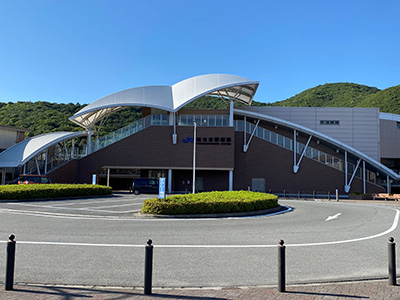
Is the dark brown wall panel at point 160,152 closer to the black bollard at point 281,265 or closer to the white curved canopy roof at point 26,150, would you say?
the white curved canopy roof at point 26,150

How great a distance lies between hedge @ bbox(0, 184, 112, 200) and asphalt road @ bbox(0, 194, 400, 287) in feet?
25.1

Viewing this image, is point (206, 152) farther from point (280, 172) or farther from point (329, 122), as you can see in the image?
point (329, 122)

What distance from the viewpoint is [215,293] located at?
199 inches

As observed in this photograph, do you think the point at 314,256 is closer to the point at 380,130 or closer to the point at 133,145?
the point at 133,145

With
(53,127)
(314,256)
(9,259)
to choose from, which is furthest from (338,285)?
(53,127)

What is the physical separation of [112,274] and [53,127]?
2755 inches

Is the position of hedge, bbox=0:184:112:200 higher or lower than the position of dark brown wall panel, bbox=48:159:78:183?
lower

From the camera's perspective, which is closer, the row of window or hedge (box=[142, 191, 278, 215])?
hedge (box=[142, 191, 278, 215])

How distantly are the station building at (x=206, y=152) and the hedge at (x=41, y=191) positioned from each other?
11.2 m

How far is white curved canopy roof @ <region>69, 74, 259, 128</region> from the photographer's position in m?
35.4

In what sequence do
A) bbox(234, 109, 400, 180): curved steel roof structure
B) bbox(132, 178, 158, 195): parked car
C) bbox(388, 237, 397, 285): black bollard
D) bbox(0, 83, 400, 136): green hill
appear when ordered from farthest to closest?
1. bbox(0, 83, 400, 136): green hill
2. bbox(234, 109, 400, 180): curved steel roof structure
3. bbox(132, 178, 158, 195): parked car
4. bbox(388, 237, 397, 285): black bollard

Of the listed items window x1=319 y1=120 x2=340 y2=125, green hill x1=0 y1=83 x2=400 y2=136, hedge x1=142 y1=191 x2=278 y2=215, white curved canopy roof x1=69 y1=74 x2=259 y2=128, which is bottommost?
hedge x1=142 y1=191 x2=278 y2=215

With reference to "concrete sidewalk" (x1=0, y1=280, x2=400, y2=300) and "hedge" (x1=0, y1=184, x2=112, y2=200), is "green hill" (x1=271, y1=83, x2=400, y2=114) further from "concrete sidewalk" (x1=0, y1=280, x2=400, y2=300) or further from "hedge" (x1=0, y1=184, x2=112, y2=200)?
"concrete sidewalk" (x1=0, y1=280, x2=400, y2=300)

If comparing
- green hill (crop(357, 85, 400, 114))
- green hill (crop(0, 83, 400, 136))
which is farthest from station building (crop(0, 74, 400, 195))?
green hill (crop(357, 85, 400, 114))
